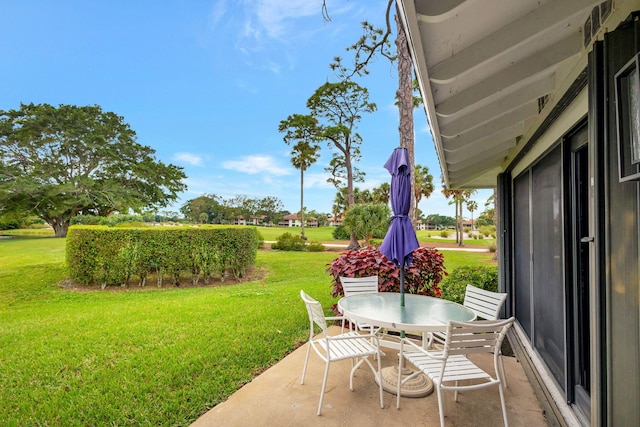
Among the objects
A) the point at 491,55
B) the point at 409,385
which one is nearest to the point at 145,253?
the point at 409,385

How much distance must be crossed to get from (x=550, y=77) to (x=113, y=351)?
510 centimetres

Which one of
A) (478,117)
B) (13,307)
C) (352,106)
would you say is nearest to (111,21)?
(352,106)

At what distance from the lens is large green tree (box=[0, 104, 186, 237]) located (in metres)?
21.9

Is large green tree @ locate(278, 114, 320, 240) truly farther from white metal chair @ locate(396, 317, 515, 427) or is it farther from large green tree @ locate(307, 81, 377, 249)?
white metal chair @ locate(396, 317, 515, 427)

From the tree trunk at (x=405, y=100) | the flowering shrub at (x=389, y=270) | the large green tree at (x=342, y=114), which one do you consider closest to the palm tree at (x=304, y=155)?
the large green tree at (x=342, y=114)

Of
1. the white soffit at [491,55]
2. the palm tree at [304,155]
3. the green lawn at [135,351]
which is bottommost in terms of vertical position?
the green lawn at [135,351]

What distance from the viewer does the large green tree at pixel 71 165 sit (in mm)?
21922

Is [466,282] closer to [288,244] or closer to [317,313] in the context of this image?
[317,313]

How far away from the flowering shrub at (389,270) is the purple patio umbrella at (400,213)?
1.60 metres

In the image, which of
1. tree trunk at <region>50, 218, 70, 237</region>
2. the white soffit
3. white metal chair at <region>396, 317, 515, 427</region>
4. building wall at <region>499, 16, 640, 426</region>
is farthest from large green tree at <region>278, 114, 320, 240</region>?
white metal chair at <region>396, 317, 515, 427</region>

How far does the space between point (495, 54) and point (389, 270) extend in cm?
357

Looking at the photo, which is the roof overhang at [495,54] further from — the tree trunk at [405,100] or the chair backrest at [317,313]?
the tree trunk at [405,100]

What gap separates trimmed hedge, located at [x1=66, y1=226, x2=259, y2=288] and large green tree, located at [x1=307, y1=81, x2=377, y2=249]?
44.5 ft

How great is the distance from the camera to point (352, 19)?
8828mm
